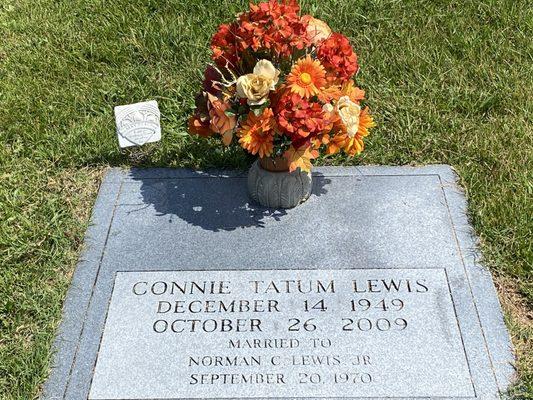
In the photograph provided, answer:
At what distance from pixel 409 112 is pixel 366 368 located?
6.33 feet

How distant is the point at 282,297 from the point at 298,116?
31.9 inches

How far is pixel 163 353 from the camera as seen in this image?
299 cm

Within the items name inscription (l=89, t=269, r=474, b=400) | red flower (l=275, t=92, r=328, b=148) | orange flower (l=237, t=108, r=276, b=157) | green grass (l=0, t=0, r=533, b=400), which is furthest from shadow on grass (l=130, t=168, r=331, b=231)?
red flower (l=275, t=92, r=328, b=148)

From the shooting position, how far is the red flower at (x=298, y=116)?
3020mm

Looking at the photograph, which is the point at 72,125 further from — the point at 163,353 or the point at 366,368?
the point at 366,368

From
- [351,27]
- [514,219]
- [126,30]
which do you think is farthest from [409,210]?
[126,30]

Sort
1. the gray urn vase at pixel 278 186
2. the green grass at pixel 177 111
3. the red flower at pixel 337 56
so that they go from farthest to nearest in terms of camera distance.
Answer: the gray urn vase at pixel 278 186
the green grass at pixel 177 111
the red flower at pixel 337 56

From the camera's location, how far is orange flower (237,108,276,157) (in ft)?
10.2

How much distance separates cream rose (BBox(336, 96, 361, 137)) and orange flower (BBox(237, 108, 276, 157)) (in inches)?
12.6

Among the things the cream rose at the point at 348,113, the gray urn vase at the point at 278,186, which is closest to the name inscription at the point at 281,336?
the gray urn vase at the point at 278,186

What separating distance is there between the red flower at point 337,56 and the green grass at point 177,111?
35.3 inches

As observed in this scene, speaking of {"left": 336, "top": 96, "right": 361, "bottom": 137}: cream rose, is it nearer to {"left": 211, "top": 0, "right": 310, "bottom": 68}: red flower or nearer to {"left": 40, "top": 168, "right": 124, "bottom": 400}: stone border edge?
{"left": 211, "top": 0, "right": 310, "bottom": 68}: red flower

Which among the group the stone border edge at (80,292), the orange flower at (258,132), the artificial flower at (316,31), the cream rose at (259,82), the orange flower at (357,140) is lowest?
the stone border edge at (80,292)

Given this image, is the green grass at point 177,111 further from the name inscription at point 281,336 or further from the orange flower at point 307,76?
the orange flower at point 307,76
